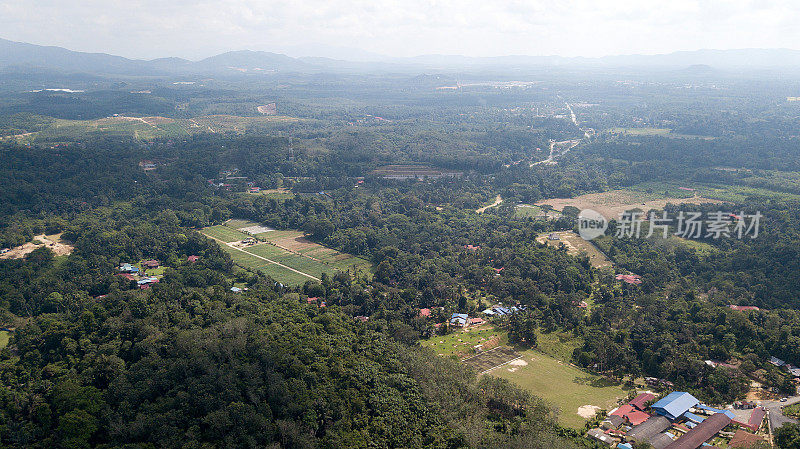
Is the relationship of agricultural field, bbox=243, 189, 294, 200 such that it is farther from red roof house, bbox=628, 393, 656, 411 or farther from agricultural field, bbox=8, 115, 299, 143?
red roof house, bbox=628, 393, 656, 411

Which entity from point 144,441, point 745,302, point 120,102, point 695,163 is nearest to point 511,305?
point 745,302

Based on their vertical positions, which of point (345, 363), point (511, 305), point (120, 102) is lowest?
point (511, 305)

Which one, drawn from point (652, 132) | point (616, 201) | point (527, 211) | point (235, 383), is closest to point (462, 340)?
point (235, 383)

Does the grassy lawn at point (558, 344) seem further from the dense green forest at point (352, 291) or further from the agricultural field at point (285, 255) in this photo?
the agricultural field at point (285, 255)

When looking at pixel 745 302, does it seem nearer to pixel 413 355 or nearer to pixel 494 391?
pixel 494 391

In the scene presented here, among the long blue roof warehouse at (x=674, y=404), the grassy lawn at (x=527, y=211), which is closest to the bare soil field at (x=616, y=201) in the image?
the grassy lawn at (x=527, y=211)

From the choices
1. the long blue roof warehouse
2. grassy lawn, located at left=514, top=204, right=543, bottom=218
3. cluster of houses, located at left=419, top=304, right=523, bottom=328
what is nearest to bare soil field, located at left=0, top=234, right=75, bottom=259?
cluster of houses, located at left=419, top=304, right=523, bottom=328
